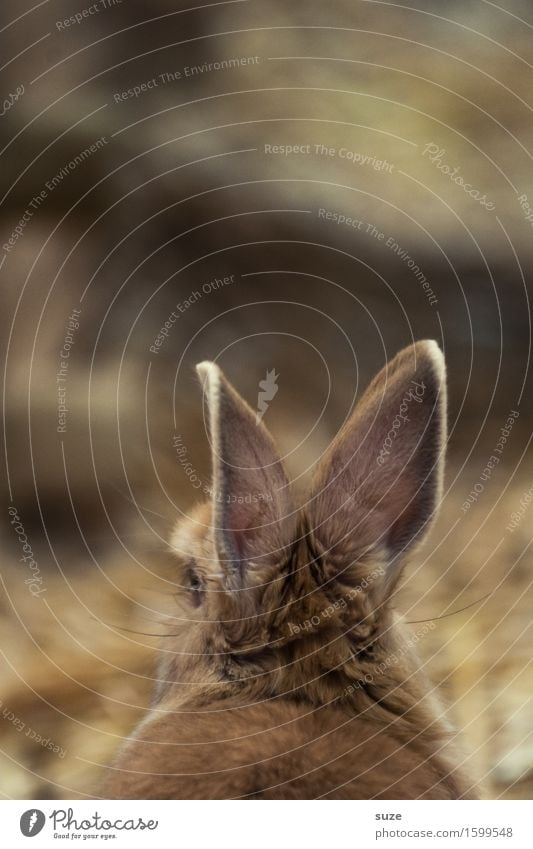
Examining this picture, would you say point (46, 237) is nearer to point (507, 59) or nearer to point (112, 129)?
point (112, 129)

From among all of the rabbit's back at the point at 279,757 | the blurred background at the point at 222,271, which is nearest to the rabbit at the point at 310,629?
the rabbit's back at the point at 279,757

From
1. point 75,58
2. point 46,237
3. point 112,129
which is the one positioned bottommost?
point 46,237

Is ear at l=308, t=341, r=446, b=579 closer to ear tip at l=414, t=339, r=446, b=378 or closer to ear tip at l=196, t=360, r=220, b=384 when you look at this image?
ear tip at l=414, t=339, r=446, b=378

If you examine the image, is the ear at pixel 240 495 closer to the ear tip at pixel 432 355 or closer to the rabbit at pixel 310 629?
the rabbit at pixel 310 629

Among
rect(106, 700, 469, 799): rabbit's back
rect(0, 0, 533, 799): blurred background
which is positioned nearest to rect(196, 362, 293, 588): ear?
rect(106, 700, 469, 799): rabbit's back

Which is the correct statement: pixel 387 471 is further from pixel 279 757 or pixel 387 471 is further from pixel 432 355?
pixel 279 757

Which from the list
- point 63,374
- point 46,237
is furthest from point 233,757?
point 46,237
